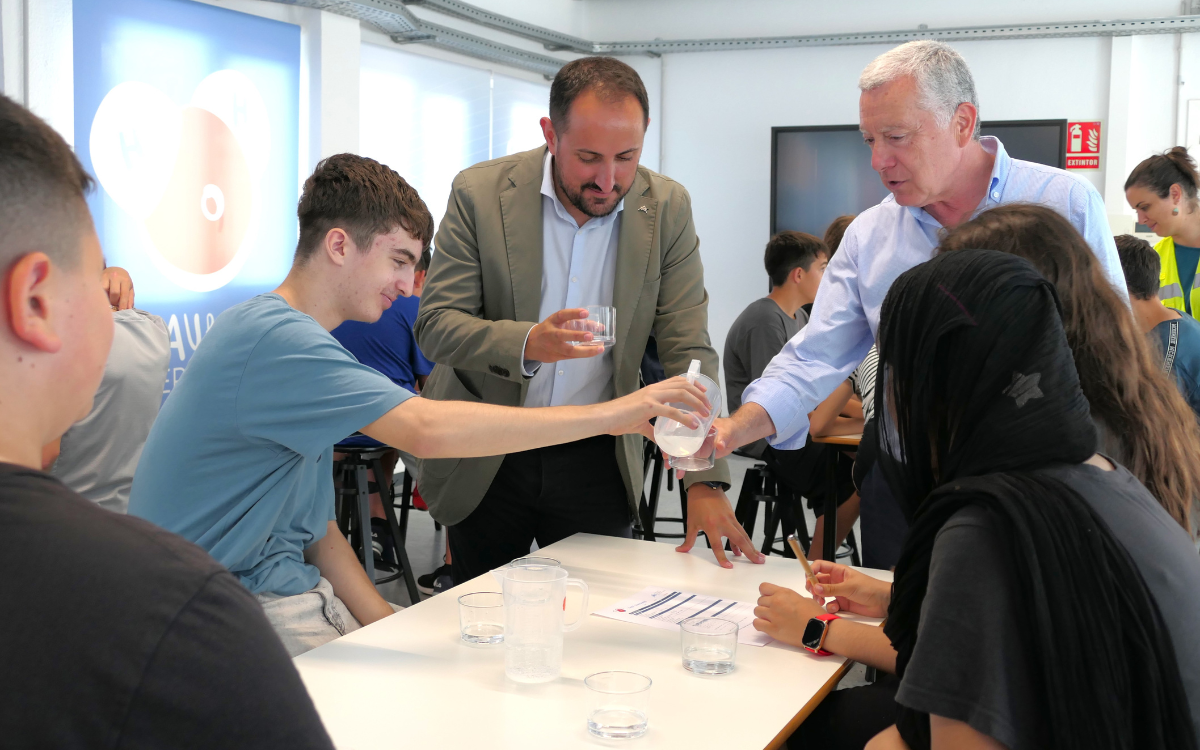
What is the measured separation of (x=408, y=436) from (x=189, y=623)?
1043 millimetres

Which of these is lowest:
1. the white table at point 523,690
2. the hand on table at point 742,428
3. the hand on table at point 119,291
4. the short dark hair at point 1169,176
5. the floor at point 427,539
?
the floor at point 427,539

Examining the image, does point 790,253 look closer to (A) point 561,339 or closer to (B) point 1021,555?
(A) point 561,339

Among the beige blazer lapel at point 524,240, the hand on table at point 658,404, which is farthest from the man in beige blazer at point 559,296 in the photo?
the hand on table at point 658,404

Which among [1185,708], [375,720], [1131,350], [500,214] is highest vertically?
[500,214]

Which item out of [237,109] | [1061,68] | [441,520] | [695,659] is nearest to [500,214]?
[441,520]

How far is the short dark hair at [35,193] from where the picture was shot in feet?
2.07

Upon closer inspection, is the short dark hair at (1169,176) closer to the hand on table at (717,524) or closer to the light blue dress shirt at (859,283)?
the light blue dress shirt at (859,283)

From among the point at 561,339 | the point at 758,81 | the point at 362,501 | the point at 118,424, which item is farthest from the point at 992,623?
the point at 758,81

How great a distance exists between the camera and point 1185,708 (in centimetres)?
101

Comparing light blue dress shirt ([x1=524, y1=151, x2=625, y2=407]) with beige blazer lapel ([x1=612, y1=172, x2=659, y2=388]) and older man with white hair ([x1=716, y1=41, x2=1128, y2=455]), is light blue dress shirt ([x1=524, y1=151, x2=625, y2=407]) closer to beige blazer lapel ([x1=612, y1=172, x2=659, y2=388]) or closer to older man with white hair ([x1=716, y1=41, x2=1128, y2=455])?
beige blazer lapel ([x1=612, y1=172, x2=659, y2=388])

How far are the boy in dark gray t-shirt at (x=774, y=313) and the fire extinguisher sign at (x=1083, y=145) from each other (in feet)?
10.8

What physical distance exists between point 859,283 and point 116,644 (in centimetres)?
190

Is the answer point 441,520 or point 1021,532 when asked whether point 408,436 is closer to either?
point 441,520

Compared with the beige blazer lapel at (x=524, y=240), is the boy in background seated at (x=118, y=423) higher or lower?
lower
